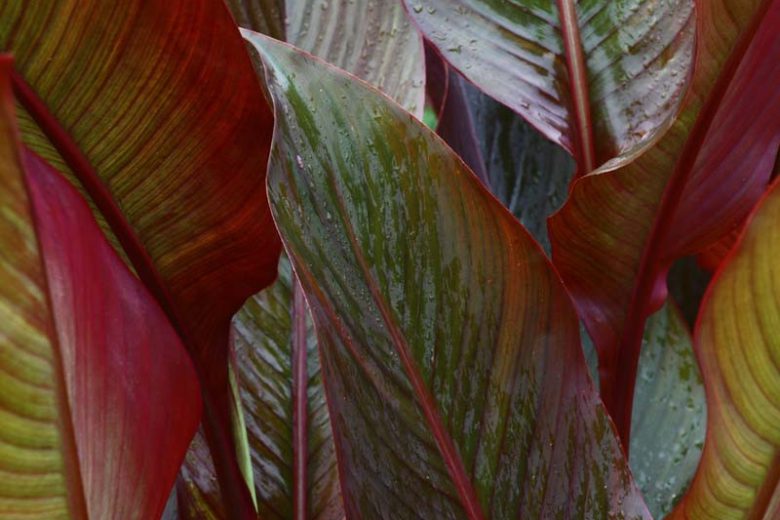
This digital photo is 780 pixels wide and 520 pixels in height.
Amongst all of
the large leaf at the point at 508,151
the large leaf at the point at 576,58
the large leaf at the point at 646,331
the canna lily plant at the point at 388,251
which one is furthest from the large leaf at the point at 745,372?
the large leaf at the point at 508,151

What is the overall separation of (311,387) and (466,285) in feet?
1.18

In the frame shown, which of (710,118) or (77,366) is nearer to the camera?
(77,366)

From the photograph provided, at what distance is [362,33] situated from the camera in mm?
729

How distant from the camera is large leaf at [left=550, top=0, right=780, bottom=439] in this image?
1.64 feet

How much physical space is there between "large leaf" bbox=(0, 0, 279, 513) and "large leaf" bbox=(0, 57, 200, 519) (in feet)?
0.35

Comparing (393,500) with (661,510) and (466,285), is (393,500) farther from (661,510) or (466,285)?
(661,510)

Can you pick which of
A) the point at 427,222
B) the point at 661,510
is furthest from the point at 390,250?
the point at 661,510

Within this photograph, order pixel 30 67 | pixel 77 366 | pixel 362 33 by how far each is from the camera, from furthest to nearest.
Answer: pixel 362 33 → pixel 30 67 → pixel 77 366

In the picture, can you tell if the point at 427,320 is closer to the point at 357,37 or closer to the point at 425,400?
the point at 425,400

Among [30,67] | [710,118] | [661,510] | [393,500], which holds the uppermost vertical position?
[30,67]

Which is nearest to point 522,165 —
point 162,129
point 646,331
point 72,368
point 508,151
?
point 508,151

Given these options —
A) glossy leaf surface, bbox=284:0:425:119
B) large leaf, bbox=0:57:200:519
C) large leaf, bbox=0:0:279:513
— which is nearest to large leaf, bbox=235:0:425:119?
glossy leaf surface, bbox=284:0:425:119

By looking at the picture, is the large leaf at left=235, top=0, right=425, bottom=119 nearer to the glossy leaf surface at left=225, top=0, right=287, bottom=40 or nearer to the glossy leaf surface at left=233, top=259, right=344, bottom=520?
the glossy leaf surface at left=225, top=0, right=287, bottom=40

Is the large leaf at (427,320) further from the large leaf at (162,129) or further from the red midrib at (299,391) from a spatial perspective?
the red midrib at (299,391)
